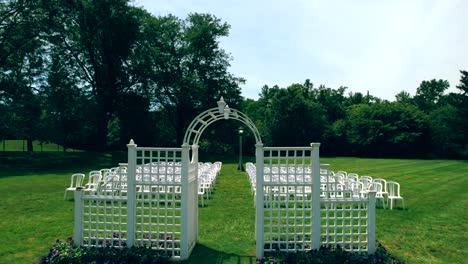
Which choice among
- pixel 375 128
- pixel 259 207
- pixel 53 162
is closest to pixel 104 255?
pixel 259 207

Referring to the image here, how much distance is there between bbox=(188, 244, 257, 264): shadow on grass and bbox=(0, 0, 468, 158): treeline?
23.0 m

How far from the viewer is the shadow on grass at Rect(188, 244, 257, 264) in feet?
22.2

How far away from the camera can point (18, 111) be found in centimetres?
2522

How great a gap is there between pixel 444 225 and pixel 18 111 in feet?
84.9

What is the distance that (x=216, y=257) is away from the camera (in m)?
7.02

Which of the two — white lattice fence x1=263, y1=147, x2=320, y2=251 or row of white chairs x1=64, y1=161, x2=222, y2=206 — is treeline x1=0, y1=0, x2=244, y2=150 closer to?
row of white chairs x1=64, y1=161, x2=222, y2=206

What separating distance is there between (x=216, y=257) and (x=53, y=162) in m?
22.4

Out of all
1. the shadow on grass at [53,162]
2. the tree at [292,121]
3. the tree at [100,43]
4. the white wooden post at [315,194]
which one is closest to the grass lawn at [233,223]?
the white wooden post at [315,194]

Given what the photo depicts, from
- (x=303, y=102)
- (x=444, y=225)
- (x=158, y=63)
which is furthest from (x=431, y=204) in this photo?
(x=303, y=102)

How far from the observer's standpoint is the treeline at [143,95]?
26.7 m

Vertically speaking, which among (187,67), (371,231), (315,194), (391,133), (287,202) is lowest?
(371,231)

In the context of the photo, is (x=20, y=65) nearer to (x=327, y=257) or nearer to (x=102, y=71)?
(x=102, y=71)

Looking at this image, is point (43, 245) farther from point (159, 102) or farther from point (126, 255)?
point (159, 102)

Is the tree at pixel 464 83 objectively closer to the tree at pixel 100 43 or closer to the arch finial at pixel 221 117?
the tree at pixel 100 43
